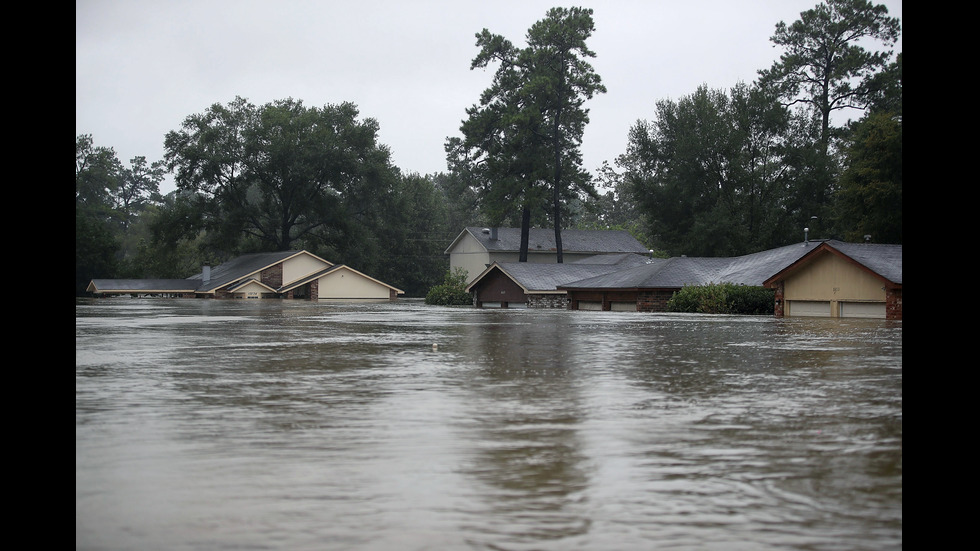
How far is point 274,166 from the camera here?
Result: 81500mm

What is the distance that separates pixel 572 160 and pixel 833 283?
3426 cm

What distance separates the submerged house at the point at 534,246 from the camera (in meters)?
77.6

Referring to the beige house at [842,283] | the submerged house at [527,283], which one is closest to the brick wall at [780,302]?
the beige house at [842,283]

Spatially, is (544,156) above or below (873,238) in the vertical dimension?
above

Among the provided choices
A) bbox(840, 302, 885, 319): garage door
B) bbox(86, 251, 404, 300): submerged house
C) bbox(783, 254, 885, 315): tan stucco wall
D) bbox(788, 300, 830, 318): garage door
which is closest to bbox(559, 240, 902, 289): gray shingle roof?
bbox(788, 300, 830, 318): garage door

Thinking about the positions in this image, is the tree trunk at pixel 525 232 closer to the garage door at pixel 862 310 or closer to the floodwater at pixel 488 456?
the garage door at pixel 862 310

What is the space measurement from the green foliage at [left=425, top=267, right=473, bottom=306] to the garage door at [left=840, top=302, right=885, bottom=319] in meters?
32.8

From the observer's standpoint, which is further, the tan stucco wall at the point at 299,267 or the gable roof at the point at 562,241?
the tan stucco wall at the point at 299,267

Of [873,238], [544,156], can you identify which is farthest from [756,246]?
[544,156]

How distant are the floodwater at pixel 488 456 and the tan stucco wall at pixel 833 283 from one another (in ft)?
78.8
